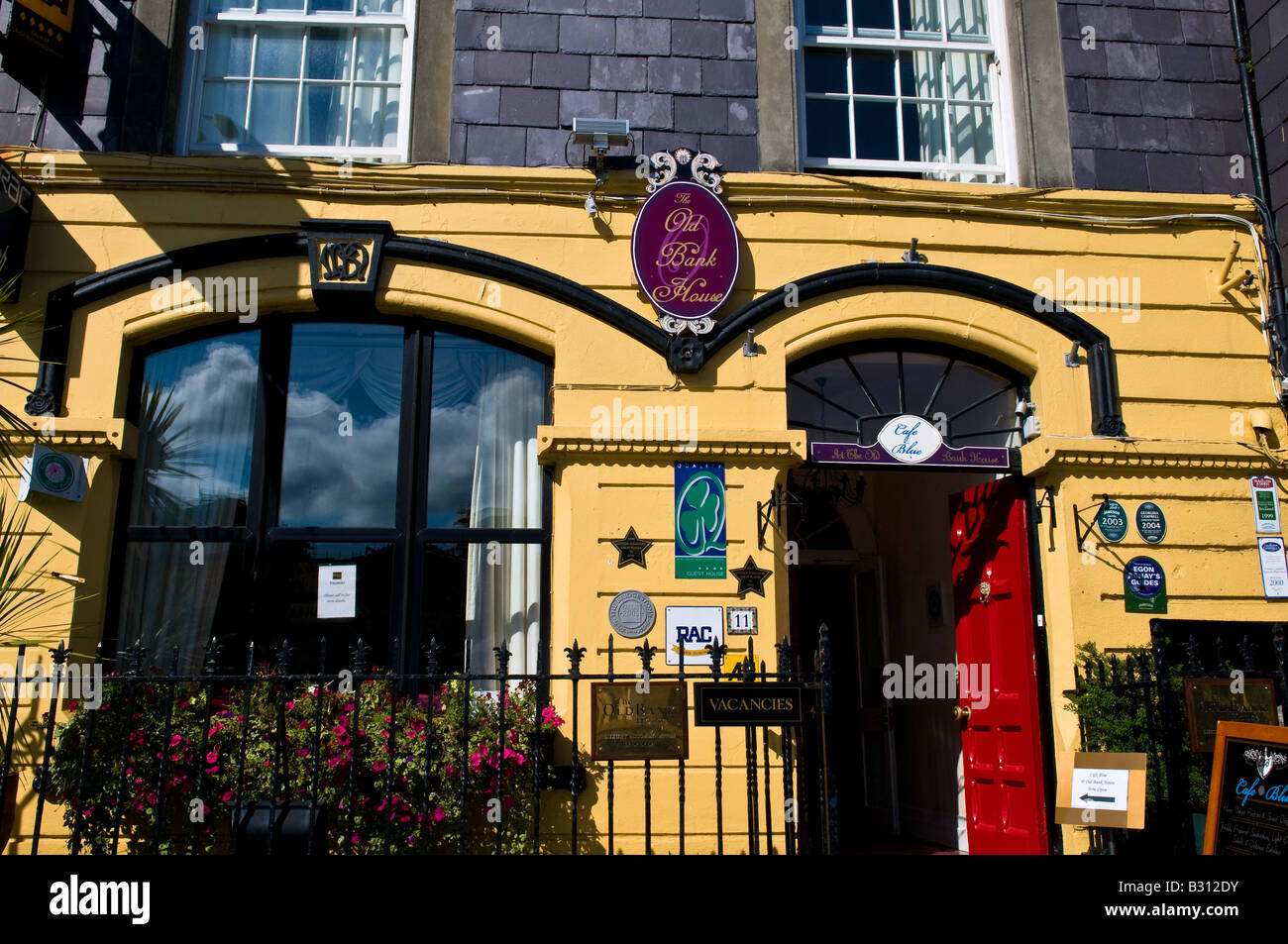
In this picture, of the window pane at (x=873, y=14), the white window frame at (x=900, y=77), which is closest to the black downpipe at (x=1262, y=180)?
the white window frame at (x=900, y=77)

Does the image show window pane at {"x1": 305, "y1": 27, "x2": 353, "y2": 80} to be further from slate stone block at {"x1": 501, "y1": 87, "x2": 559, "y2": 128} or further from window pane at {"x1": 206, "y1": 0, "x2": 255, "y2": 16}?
slate stone block at {"x1": 501, "y1": 87, "x2": 559, "y2": 128}

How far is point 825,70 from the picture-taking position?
8.70 metres

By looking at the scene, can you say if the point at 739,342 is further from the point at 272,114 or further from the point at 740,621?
the point at 272,114

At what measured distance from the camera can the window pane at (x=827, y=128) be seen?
28.0 feet

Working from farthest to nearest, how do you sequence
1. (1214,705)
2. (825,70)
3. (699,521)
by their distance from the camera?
(825,70), (699,521), (1214,705)

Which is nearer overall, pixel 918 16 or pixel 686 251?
pixel 686 251

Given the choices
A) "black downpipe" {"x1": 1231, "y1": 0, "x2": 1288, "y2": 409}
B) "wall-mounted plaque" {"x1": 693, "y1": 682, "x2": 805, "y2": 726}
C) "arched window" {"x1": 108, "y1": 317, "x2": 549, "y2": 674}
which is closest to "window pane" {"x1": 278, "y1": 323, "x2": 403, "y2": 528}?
"arched window" {"x1": 108, "y1": 317, "x2": 549, "y2": 674}

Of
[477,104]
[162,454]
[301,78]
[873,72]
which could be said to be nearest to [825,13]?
[873,72]

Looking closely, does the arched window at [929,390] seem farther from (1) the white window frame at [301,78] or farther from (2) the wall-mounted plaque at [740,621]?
(1) the white window frame at [301,78]

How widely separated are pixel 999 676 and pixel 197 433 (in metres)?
6.22

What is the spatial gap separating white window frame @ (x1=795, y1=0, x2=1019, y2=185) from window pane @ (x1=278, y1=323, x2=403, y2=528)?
12.0 feet

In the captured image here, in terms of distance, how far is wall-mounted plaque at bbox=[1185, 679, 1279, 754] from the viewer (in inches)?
256
